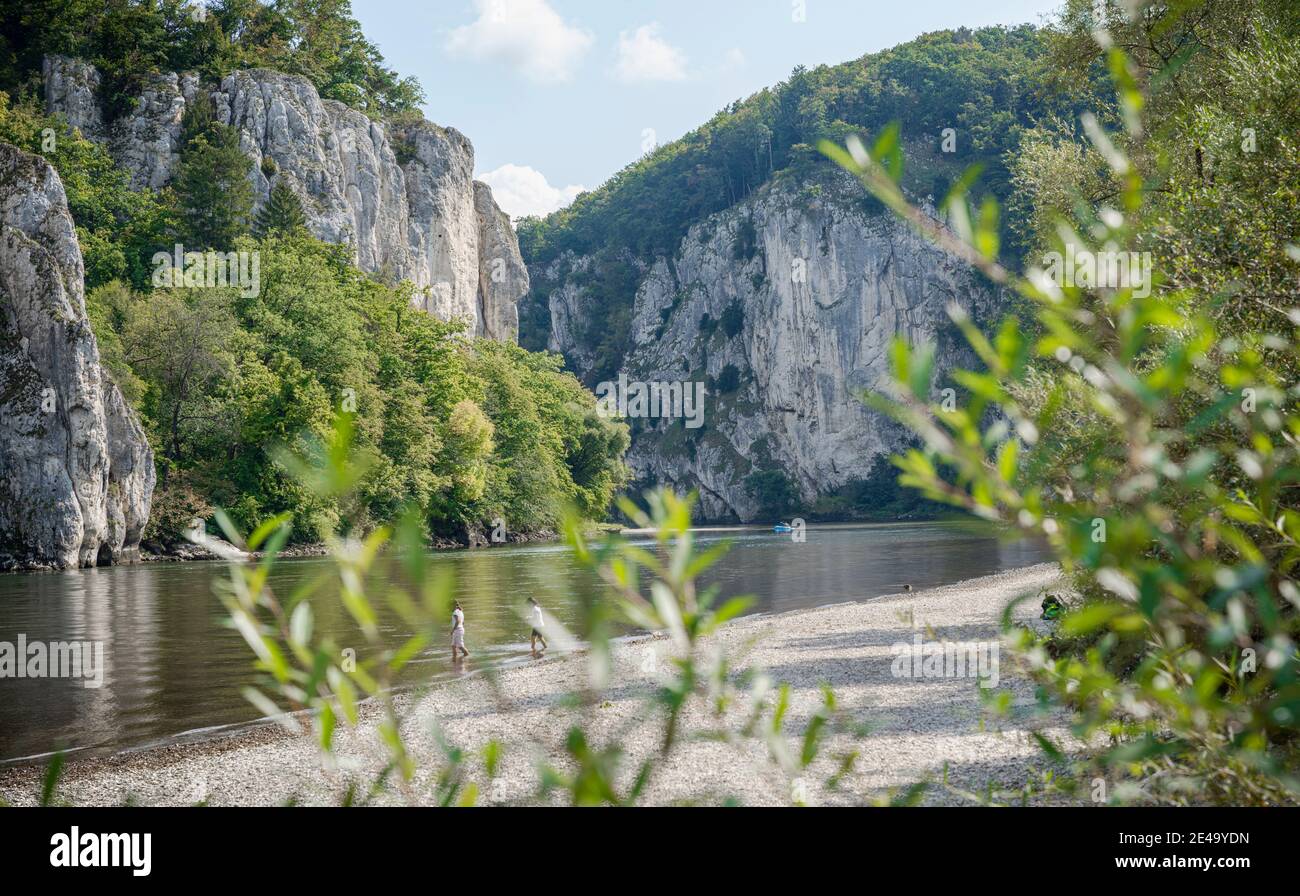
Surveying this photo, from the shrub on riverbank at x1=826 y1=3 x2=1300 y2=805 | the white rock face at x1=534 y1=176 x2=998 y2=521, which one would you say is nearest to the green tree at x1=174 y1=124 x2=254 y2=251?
the shrub on riverbank at x1=826 y1=3 x2=1300 y2=805

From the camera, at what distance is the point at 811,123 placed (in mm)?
135000

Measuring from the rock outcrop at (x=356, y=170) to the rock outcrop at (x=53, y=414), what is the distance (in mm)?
17337

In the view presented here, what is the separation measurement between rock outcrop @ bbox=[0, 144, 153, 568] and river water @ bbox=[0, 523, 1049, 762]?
3485 millimetres

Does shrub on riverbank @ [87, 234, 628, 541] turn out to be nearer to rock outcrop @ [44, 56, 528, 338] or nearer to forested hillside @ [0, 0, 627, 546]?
forested hillside @ [0, 0, 627, 546]

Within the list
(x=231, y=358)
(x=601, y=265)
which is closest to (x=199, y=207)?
(x=231, y=358)

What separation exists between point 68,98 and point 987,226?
7208 centimetres

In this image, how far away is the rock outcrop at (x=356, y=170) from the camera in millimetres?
61281

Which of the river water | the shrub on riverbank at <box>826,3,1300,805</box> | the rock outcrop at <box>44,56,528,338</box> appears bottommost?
the river water

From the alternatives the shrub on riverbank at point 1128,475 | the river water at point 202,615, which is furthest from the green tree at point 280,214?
the shrub on riverbank at point 1128,475

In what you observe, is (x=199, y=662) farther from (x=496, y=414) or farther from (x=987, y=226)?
(x=496, y=414)

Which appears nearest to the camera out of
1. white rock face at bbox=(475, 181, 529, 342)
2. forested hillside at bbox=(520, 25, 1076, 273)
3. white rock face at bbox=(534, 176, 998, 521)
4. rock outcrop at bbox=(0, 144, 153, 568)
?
rock outcrop at bbox=(0, 144, 153, 568)

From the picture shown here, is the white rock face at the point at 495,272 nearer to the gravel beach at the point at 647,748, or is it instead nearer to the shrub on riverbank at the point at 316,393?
the shrub on riverbank at the point at 316,393

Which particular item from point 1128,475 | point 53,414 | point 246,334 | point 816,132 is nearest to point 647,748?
point 1128,475

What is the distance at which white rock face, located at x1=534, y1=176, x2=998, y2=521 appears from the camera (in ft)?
367
